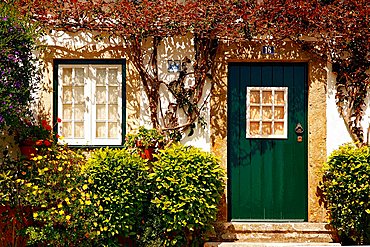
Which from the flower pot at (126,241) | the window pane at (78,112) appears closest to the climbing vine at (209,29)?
the window pane at (78,112)

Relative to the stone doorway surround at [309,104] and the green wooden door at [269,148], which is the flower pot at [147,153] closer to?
the stone doorway surround at [309,104]

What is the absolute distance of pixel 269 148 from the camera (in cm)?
898

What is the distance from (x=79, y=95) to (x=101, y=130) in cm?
58

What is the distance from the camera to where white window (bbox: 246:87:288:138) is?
8977mm

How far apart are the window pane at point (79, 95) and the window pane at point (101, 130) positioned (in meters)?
0.41

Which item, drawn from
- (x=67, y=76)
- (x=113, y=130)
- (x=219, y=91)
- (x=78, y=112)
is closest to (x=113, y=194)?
(x=113, y=130)

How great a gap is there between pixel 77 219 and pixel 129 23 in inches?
106

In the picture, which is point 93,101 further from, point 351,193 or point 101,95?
point 351,193

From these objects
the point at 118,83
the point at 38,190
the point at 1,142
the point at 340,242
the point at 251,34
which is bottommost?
the point at 340,242

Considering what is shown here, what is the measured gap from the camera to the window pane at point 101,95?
902cm

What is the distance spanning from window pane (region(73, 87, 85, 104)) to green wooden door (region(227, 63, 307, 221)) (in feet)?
6.76

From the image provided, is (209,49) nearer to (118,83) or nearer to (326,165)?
(118,83)

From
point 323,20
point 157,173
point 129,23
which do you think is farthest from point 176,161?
point 323,20

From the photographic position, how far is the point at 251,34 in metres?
8.81
